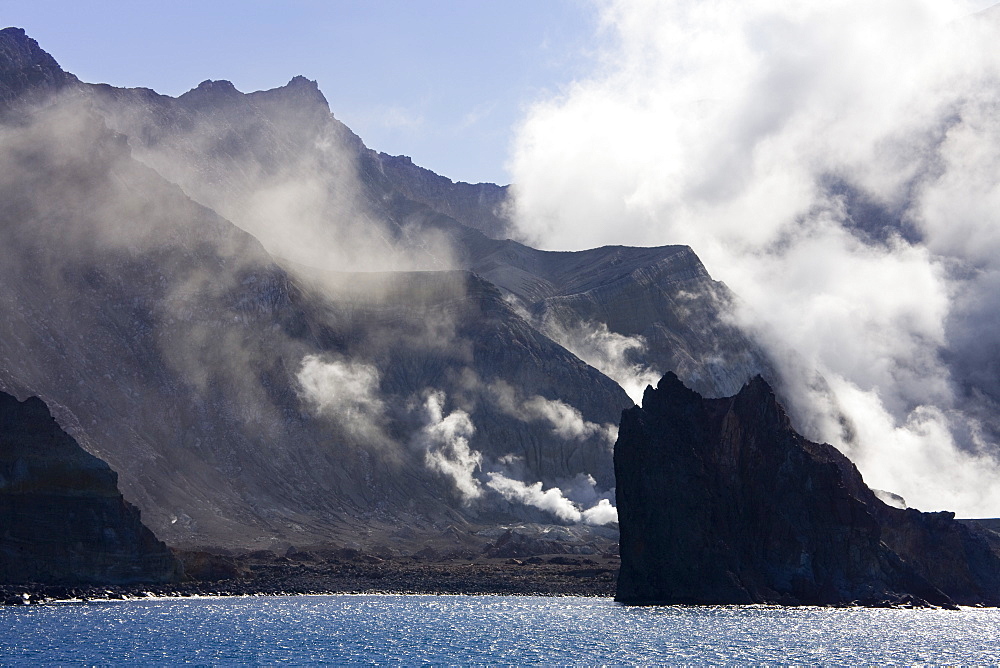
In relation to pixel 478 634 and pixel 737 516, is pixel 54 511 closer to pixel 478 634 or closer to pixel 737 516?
pixel 478 634

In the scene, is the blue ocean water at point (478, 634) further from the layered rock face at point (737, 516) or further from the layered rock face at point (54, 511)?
the layered rock face at point (54, 511)

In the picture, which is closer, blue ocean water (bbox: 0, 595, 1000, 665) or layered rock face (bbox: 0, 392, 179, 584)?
blue ocean water (bbox: 0, 595, 1000, 665)

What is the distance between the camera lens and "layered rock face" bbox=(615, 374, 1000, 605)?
165 meters

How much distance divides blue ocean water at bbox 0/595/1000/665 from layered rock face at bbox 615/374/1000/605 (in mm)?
3763

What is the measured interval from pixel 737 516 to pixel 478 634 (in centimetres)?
5075

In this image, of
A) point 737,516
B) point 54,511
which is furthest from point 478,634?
point 54,511

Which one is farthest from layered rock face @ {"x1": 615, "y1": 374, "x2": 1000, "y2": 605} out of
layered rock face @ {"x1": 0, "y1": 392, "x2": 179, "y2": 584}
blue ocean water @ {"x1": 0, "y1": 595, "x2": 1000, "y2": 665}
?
layered rock face @ {"x1": 0, "y1": 392, "x2": 179, "y2": 584}

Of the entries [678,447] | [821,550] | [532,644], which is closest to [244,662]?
[532,644]

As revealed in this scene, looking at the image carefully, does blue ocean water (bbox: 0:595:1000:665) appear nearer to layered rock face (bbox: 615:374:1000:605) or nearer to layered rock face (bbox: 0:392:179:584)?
layered rock face (bbox: 615:374:1000:605)

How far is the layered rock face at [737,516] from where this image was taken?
6481 inches

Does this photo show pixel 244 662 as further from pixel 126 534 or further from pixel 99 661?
pixel 126 534

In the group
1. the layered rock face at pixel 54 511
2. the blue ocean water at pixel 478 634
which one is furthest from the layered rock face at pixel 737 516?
the layered rock face at pixel 54 511

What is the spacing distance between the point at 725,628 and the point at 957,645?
76.3ft

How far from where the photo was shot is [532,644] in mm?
123312
